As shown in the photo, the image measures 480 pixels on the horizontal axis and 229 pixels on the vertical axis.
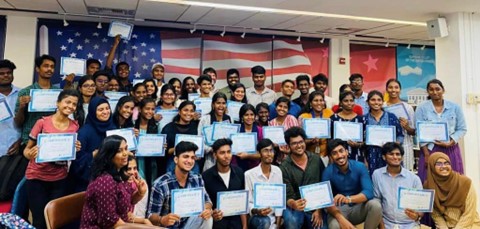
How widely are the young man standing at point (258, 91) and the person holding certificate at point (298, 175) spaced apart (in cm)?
122

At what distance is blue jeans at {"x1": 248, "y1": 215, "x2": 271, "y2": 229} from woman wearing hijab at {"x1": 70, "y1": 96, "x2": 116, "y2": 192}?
52.3 inches

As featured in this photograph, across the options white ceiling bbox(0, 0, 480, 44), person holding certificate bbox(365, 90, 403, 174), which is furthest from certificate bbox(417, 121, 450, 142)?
white ceiling bbox(0, 0, 480, 44)

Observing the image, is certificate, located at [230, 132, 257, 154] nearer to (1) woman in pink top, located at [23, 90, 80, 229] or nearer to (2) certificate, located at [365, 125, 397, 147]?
(2) certificate, located at [365, 125, 397, 147]

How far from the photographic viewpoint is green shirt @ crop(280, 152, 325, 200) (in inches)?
125

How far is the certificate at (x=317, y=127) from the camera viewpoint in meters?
3.51

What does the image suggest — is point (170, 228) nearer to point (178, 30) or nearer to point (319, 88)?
point (319, 88)

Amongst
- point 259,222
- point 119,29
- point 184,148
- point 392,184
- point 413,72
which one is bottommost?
point 259,222

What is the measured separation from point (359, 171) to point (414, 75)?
185 inches

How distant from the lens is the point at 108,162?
86.2 inches

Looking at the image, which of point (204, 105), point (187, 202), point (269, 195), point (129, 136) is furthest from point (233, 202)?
point (204, 105)

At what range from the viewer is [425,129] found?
12.0 feet

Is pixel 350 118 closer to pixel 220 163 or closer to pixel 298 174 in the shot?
pixel 298 174

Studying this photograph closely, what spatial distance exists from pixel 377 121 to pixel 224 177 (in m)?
1.64

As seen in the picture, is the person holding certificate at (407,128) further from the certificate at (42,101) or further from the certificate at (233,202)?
the certificate at (42,101)
